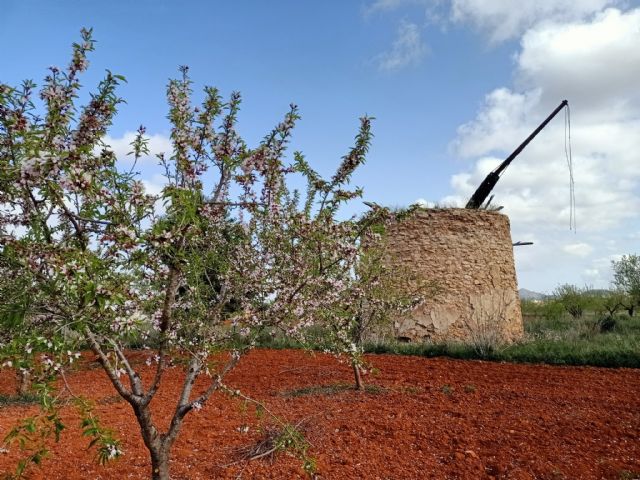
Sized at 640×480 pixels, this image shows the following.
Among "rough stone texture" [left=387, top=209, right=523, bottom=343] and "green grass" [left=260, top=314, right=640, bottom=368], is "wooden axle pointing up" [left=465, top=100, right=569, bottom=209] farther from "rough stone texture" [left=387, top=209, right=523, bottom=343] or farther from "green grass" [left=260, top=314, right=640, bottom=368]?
"green grass" [left=260, top=314, right=640, bottom=368]

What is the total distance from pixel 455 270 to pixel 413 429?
385 inches

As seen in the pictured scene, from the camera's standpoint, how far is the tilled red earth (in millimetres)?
5398

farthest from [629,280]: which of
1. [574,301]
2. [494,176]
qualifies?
[494,176]

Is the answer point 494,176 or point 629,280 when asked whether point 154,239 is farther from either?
point 629,280

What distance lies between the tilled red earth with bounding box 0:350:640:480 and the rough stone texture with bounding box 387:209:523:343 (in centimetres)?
461

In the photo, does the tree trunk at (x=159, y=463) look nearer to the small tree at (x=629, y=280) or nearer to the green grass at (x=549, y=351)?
the green grass at (x=549, y=351)

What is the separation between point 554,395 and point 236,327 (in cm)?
666

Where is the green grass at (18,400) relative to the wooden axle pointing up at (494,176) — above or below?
below

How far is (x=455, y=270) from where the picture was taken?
619 inches

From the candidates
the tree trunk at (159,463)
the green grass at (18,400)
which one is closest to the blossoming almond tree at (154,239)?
the tree trunk at (159,463)

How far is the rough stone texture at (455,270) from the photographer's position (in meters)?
15.5

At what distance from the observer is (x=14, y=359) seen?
3.01 metres

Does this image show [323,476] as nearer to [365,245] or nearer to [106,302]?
[365,245]

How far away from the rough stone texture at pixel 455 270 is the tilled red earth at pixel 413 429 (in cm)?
461
